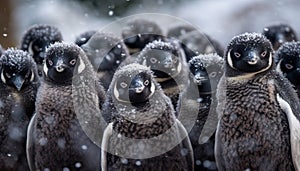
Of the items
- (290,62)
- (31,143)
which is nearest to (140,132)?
(31,143)

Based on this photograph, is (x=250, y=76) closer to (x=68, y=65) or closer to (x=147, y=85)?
(x=147, y=85)

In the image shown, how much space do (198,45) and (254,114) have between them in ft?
6.54

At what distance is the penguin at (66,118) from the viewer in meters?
4.29

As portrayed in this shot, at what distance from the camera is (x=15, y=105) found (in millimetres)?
4562

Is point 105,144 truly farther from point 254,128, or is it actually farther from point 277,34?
point 277,34

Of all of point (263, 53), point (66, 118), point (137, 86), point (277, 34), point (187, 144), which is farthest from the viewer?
point (277, 34)

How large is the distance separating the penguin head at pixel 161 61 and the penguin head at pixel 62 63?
1.69 feet

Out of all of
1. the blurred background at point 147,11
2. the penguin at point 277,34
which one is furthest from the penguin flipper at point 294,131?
the blurred background at point 147,11

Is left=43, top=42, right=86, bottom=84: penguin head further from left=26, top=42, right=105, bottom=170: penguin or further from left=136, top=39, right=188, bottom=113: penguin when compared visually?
left=136, top=39, right=188, bottom=113: penguin

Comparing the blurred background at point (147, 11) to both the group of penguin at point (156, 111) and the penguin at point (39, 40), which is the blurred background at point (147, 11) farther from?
the group of penguin at point (156, 111)

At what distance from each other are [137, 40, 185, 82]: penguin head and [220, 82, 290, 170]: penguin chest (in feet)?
2.05

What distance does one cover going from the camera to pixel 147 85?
3982 millimetres

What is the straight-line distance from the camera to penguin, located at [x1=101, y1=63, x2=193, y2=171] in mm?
4023

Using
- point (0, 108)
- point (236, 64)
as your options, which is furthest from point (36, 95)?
point (236, 64)
